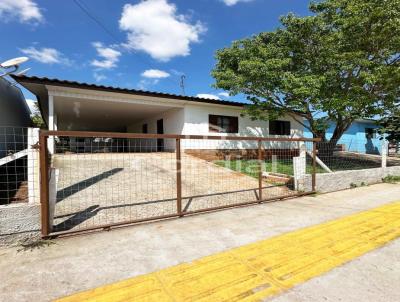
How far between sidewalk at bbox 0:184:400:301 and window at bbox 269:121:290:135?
11.4m

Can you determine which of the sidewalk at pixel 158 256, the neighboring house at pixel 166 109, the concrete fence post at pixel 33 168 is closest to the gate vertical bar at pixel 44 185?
the concrete fence post at pixel 33 168

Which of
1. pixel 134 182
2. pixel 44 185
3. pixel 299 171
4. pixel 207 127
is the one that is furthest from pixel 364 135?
pixel 44 185

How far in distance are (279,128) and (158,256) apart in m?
14.8

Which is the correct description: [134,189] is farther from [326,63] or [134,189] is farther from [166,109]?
[326,63]

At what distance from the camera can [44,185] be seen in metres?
3.59

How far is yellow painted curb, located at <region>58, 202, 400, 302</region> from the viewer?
2.42 metres

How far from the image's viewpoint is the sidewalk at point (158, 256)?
2.49 m

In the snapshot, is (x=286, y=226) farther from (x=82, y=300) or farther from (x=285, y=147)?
(x=285, y=147)

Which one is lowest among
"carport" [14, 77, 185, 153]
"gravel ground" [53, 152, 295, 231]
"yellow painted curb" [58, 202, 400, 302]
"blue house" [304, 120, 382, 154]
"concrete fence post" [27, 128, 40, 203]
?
"yellow painted curb" [58, 202, 400, 302]

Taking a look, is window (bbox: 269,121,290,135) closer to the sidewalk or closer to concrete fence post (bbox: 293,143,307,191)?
concrete fence post (bbox: 293,143,307,191)

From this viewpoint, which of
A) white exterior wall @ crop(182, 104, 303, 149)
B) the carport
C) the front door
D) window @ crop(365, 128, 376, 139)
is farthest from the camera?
window @ crop(365, 128, 376, 139)

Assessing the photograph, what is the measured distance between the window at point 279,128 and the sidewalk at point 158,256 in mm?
11388

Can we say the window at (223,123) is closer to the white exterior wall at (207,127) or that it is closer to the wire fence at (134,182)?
the white exterior wall at (207,127)

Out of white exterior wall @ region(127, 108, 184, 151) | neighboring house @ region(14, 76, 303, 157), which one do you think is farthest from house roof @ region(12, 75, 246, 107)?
white exterior wall @ region(127, 108, 184, 151)
